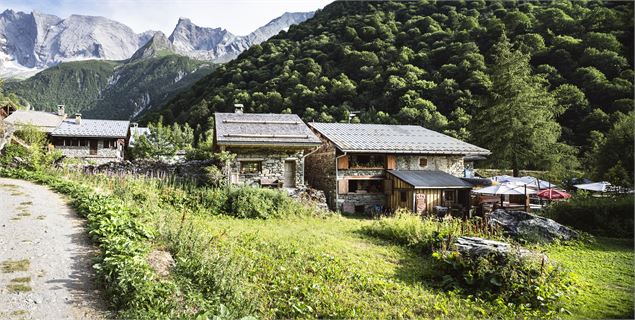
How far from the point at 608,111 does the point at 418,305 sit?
141ft

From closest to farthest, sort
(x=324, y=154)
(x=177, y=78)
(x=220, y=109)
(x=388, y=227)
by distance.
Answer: (x=388, y=227) < (x=324, y=154) < (x=220, y=109) < (x=177, y=78)

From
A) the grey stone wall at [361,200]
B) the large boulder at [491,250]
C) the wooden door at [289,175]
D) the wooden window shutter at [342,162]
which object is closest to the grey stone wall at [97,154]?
the wooden door at [289,175]

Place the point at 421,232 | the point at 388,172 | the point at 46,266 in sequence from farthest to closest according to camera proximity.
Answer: the point at 388,172 → the point at 421,232 → the point at 46,266

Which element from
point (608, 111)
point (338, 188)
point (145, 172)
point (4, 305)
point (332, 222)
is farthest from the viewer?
point (608, 111)

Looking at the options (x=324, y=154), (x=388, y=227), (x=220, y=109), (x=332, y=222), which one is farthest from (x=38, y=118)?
(x=388, y=227)

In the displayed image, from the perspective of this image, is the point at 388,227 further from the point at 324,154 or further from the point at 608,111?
the point at 608,111

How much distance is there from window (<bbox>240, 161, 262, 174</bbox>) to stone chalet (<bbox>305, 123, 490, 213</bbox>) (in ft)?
16.1

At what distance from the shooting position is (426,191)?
20266 mm

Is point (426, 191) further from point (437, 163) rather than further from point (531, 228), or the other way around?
point (531, 228)

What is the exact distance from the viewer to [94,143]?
1601 inches

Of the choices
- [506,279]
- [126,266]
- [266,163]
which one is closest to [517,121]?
[266,163]

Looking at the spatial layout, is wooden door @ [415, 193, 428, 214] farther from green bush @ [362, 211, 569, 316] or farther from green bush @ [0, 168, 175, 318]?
green bush @ [0, 168, 175, 318]

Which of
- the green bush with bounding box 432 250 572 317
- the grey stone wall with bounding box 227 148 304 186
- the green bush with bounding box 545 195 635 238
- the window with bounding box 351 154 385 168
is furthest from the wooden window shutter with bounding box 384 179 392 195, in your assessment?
the green bush with bounding box 432 250 572 317

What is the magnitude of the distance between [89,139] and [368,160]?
3507 centimetres
